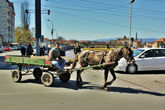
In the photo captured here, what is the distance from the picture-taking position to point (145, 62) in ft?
31.4

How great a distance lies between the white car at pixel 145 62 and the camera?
9523 mm

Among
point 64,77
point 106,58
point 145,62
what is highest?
point 106,58

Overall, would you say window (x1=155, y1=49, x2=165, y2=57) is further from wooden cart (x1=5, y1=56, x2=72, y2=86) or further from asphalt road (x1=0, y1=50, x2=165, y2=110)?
wooden cart (x1=5, y1=56, x2=72, y2=86)

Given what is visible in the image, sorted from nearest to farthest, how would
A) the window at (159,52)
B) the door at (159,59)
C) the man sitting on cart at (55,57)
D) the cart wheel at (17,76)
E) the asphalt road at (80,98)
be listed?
Result: the asphalt road at (80,98)
the man sitting on cart at (55,57)
the cart wheel at (17,76)
the door at (159,59)
the window at (159,52)

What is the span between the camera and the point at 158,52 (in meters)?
9.92

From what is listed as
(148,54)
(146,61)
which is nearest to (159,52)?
(148,54)

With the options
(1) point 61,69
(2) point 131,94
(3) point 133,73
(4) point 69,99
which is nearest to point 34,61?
(1) point 61,69

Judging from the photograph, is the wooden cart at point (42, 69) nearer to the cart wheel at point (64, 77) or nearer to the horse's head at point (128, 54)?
the cart wheel at point (64, 77)

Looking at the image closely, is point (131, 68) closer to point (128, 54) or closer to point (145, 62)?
point (145, 62)

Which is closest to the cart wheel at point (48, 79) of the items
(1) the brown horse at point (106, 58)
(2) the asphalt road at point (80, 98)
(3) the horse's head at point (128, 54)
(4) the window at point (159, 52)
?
(2) the asphalt road at point (80, 98)

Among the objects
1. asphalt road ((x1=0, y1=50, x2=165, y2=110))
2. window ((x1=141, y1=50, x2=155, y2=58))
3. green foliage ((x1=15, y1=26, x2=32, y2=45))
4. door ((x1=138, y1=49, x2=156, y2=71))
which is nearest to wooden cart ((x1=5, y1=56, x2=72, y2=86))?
asphalt road ((x1=0, y1=50, x2=165, y2=110))

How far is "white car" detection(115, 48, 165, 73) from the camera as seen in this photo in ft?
31.2

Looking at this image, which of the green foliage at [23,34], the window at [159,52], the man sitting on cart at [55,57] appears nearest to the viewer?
the man sitting on cart at [55,57]

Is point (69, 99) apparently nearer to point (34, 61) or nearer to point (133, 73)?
point (34, 61)
